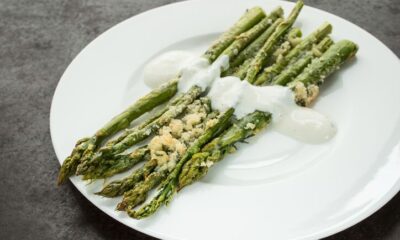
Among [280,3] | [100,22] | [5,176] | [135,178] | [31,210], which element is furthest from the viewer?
[100,22]

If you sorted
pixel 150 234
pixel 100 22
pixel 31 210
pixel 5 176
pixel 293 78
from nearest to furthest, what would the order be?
pixel 150 234, pixel 31 210, pixel 5 176, pixel 293 78, pixel 100 22

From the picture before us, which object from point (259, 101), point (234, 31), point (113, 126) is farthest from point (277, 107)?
point (113, 126)

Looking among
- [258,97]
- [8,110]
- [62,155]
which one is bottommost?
[8,110]

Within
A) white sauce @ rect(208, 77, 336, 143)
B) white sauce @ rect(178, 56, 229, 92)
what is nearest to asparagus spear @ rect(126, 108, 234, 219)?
white sauce @ rect(208, 77, 336, 143)

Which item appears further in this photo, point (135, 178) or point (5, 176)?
point (5, 176)

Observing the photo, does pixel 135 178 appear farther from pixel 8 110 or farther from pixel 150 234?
pixel 8 110

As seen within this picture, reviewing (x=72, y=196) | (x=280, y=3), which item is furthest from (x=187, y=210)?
(x=280, y=3)

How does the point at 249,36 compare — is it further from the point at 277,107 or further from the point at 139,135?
the point at 139,135
